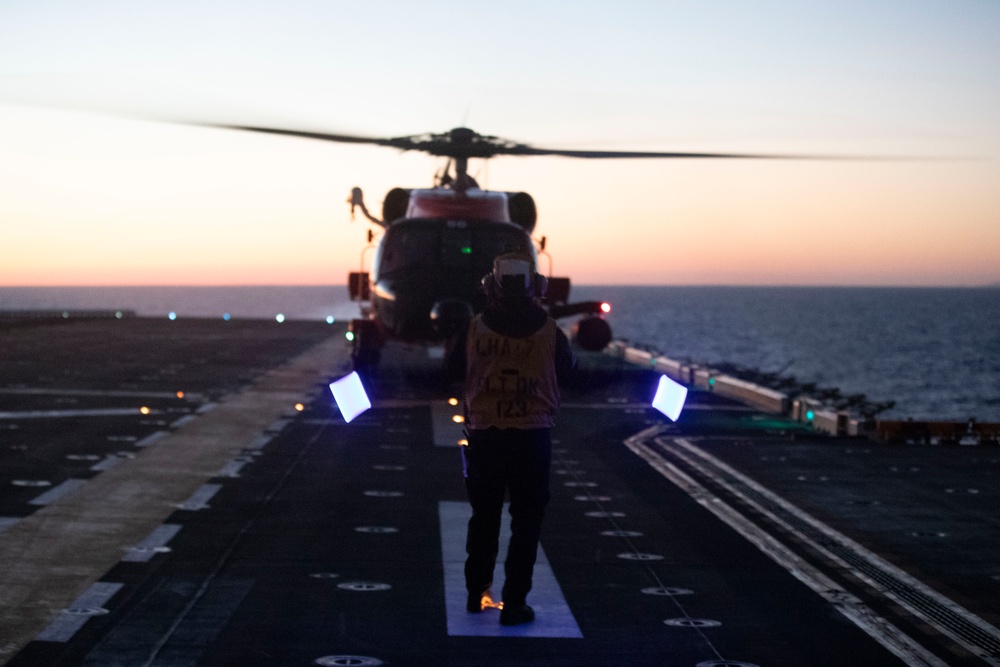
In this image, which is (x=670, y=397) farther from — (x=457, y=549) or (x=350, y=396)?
(x=457, y=549)

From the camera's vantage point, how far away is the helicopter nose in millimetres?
20312

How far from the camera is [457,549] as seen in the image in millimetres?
10562

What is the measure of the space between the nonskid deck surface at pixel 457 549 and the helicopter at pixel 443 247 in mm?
1914

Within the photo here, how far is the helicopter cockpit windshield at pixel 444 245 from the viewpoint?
857 inches

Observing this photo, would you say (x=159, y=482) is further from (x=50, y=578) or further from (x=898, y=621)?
(x=898, y=621)

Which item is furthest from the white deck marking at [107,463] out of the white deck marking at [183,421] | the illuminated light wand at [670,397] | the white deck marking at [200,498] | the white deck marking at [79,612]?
the illuminated light wand at [670,397]

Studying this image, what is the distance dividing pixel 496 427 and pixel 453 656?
1.42 m

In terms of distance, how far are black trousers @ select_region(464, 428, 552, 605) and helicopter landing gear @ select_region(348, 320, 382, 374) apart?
14823 mm

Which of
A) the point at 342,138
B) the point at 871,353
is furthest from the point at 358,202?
the point at 871,353

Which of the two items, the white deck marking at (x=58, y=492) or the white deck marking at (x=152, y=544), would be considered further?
the white deck marking at (x=58, y=492)

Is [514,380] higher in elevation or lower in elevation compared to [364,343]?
higher

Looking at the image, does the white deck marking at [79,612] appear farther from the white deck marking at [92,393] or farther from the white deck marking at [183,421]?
the white deck marking at [92,393]

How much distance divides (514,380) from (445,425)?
12270 millimetres

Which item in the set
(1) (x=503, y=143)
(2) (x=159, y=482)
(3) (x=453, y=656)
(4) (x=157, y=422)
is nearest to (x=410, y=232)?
(1) (x=503, y=143)
